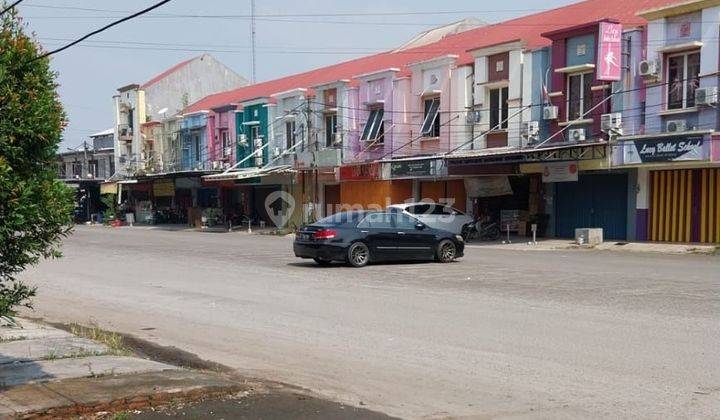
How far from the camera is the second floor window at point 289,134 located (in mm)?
42312

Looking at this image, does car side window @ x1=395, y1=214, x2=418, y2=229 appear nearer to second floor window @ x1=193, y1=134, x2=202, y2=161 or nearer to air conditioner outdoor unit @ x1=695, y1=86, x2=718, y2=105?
air conditioner outdoor unit @ x1=695, y1=86, x2=718, y2=105

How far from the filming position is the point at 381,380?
727 centimetres

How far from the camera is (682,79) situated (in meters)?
23.7

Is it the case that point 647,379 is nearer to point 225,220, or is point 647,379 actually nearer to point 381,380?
point 381,380

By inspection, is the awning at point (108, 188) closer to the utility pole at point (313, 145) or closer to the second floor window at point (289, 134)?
the second floor window at point (289, 134)

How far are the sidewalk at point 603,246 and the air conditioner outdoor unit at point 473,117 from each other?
16.8 feet

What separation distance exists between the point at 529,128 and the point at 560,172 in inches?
85.3

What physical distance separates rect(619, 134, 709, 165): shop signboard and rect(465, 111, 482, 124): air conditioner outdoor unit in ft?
22.9

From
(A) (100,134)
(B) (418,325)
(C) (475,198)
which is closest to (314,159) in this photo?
(C) (475,198)

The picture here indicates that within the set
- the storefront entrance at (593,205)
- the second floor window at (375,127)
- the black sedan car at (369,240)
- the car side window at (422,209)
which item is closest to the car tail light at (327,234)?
the black sedan car at (369,240)

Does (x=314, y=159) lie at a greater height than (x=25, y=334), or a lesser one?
greater

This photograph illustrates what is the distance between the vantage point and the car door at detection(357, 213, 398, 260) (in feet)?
60.3

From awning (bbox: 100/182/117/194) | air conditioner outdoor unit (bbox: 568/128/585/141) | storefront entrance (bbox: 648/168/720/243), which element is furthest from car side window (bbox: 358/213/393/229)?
awning (bbox: 100/182/117/194)

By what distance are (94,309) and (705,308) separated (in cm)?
998
